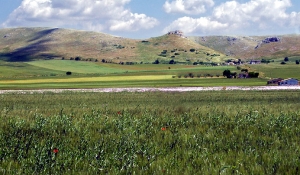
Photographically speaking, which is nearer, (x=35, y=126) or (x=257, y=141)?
(x=257, y=141)

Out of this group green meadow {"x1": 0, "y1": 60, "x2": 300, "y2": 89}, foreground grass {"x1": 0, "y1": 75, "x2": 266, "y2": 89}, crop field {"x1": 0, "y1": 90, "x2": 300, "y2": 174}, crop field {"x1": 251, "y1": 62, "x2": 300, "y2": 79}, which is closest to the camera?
crop field {"x1": 0, "y1": 90, "x2": 300, "y2": 174}

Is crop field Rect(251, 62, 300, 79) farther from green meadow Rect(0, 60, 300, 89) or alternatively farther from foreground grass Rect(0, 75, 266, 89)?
foreground grass Rect(0, 75, 266, 89)

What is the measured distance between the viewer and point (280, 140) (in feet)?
44.4

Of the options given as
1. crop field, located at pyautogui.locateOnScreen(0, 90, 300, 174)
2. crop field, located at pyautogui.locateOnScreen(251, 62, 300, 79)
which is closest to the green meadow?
crop field, located at pyautogui.locateOnScreen(251, 62, 300, 79)

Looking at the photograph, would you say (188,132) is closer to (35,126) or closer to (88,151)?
(88,151)

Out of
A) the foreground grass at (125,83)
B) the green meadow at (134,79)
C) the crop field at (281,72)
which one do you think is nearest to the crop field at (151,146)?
the foreground grass at (125,83)

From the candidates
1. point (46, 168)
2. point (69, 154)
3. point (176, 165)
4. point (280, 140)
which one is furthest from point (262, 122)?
point (46, 168)

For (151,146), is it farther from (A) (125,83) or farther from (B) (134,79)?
(B) (134,79)

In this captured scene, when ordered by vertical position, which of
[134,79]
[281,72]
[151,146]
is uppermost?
[151,146]

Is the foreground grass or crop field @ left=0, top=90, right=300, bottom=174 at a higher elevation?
crop field @ left=0, top=90, right=300, bottom=174

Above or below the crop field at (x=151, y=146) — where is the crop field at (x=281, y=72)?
below

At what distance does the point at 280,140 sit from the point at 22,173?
29.2ft

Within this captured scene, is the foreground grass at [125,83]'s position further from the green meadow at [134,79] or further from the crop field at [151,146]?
the crop field at [151,146]

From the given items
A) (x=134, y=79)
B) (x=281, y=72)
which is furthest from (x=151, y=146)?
(x=281, y=72)
